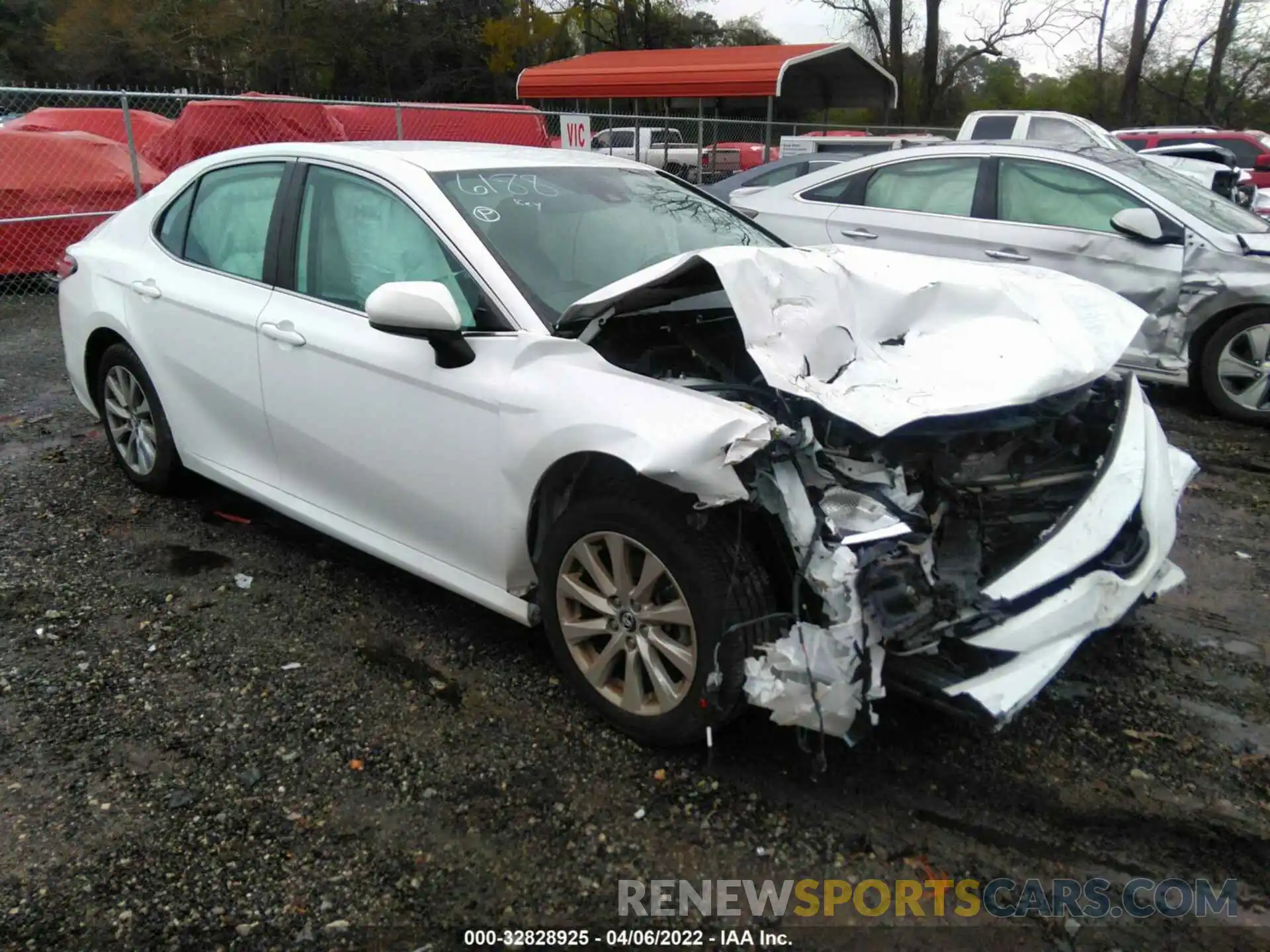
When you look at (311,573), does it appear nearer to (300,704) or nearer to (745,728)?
(300,704)

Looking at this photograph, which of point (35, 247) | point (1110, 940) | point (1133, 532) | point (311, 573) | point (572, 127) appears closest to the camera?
point (1110, 940)

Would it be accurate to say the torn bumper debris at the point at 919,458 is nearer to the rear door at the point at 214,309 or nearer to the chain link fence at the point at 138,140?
the rear door at the point at 214,309

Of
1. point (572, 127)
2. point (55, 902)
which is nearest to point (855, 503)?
point (55, 902)

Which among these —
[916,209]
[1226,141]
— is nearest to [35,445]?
[916,209]

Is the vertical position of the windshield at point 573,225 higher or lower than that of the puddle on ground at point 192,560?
higher

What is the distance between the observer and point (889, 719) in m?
2.98

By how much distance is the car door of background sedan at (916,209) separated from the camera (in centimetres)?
661

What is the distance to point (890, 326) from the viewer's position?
10.0 feet

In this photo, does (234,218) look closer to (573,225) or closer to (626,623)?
(573,225)

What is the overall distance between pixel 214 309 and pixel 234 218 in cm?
42

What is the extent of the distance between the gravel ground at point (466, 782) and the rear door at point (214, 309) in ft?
2.13

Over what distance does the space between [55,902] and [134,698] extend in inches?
35.6

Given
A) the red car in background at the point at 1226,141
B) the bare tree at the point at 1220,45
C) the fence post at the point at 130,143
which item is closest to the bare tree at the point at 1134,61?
the bare tree at the point at 1220,45

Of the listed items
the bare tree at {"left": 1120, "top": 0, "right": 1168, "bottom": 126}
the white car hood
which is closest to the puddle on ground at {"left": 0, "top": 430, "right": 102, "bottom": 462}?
the white car hood
